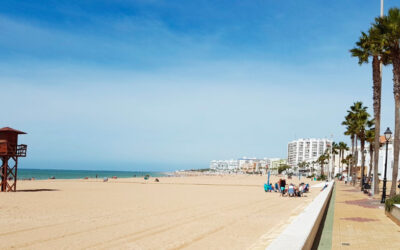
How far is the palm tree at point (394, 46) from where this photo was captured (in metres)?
19.7

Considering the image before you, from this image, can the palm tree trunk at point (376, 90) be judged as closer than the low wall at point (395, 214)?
No

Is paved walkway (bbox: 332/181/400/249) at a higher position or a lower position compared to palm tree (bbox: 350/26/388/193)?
lower

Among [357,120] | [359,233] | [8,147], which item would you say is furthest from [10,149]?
[357,120]

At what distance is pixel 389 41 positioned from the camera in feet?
66.8

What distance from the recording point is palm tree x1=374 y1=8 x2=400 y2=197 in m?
19.7

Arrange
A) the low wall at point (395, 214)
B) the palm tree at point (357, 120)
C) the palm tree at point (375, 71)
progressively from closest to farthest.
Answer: the low wall at point (395, 214)
the palm tree at point (375, 71)
the palm tree at point (357, 120)

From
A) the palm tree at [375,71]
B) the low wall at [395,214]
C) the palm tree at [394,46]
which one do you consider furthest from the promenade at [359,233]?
the palm tree at [375,71]

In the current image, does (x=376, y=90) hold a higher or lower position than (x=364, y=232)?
higher

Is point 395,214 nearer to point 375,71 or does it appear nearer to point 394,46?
point 394,46

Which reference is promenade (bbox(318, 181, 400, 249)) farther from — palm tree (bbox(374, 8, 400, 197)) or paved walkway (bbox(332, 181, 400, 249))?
palm tree (bbox(374, 8, 400, 197))

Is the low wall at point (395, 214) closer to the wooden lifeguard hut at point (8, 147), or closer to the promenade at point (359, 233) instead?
the promenade at point (359, 233)

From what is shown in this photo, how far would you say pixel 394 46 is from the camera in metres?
20.6

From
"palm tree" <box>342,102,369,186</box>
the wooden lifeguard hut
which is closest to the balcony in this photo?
the wooden lifeguard hut

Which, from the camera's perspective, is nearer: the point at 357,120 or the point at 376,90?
the point at 376,90
